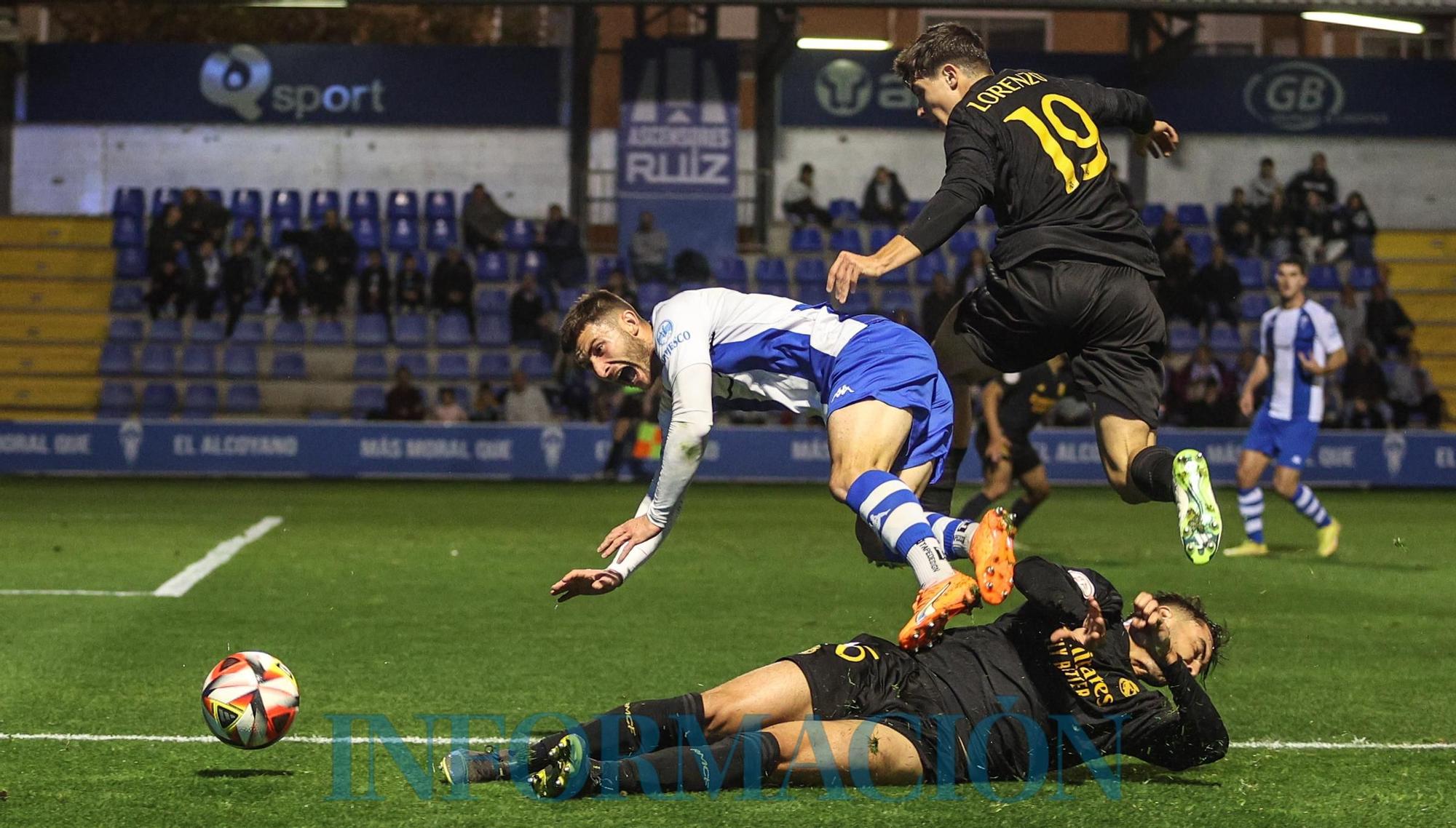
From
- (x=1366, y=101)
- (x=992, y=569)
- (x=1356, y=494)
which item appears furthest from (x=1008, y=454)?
(x=1366, y=101)

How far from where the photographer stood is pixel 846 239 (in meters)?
25.8

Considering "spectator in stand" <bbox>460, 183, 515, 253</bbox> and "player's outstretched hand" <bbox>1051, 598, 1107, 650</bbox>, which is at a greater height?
"spectator in stand" <bbox>460, 183, 515, 253</bbox>

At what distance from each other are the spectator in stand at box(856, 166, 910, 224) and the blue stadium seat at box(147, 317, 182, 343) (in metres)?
10.3

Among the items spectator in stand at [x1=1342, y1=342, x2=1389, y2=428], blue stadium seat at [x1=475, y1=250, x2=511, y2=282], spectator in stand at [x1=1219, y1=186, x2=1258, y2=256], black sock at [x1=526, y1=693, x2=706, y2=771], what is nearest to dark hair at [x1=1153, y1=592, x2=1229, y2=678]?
black sock at [x1=526, y1=693, x2=706, y2=771]

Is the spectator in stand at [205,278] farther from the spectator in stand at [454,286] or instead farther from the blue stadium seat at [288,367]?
the spectator in stand at [454,286]

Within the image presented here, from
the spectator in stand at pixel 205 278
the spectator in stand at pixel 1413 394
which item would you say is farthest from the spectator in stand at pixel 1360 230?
the spectator in stand at pixel 205 278

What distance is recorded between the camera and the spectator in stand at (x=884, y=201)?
83.7ft

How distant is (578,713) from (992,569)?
223 centimetres

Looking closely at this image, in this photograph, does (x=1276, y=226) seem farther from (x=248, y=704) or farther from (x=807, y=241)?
(x=248, y=704)

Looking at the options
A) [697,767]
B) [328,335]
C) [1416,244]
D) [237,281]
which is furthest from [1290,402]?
[1416,244]

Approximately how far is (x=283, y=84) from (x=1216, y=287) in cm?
1518

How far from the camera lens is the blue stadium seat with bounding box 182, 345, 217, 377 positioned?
A: 23422 millimetres

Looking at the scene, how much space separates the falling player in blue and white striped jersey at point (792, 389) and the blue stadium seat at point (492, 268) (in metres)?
19.4

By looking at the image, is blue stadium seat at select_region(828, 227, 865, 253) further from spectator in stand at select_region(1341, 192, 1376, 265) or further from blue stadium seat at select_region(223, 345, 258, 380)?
blue stadium seat at select_region(223, 345, 258, 380)
